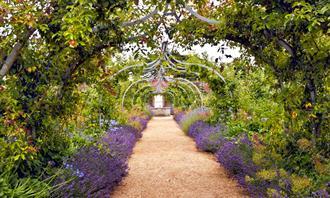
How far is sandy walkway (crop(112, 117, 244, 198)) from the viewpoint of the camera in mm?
5387

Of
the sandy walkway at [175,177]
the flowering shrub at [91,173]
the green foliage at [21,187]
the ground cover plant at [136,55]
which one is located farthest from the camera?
the sandy walkway at [175,177]

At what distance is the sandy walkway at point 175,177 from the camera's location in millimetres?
5387

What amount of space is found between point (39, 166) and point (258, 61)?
322 cm

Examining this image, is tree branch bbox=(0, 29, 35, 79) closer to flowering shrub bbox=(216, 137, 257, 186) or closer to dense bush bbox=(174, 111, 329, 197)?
dense bush bbox=(174, 111, 329, 197)

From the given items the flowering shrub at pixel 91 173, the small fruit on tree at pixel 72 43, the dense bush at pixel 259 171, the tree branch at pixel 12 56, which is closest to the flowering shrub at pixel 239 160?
the dense bush at pixel 259 171

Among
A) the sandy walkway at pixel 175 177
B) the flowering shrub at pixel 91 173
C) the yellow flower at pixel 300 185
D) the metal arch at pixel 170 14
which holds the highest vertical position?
the metal arch at pixel 170 14

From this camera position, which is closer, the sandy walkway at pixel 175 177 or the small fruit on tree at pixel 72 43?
the small fruit on tree at pixel 72 43

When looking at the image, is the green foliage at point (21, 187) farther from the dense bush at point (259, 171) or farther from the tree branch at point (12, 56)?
the dense bush at point (259, 171)

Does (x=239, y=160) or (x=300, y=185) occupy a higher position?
(x=300, y=185)

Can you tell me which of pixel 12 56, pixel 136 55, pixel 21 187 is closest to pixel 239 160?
pixel 136 55

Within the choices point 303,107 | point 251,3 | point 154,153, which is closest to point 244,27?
point 251,3

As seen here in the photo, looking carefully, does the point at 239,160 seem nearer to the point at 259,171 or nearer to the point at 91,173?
the point at 259,171

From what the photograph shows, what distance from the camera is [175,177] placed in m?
6.48

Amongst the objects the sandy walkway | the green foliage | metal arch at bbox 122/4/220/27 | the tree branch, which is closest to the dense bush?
the sandy walkway
